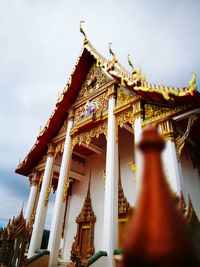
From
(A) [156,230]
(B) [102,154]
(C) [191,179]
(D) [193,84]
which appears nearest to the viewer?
(A) [156,230]

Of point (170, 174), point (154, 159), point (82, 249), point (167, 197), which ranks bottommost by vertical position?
point (82, 249)

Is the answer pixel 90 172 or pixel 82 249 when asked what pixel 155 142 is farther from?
pixel 90 172

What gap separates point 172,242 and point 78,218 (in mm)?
7609

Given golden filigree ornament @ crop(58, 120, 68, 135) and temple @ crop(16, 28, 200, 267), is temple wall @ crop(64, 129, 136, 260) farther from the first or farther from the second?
golden filigree ornament @ crop(58, 120, 68, 135)

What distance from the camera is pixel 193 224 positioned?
7.64 ft

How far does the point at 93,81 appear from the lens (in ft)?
24.1

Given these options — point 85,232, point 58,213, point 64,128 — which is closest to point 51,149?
point 64,128

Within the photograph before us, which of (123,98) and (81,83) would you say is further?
(81,83)

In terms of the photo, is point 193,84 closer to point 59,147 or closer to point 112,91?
point 112,91

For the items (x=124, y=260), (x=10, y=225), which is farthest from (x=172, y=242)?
(x=10, y=225)

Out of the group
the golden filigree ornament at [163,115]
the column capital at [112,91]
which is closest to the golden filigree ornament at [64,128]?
the column capital at [112,91]

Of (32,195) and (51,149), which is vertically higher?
(51,149)

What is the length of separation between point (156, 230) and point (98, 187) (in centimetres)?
732

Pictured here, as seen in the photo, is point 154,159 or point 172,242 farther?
point 154,159
